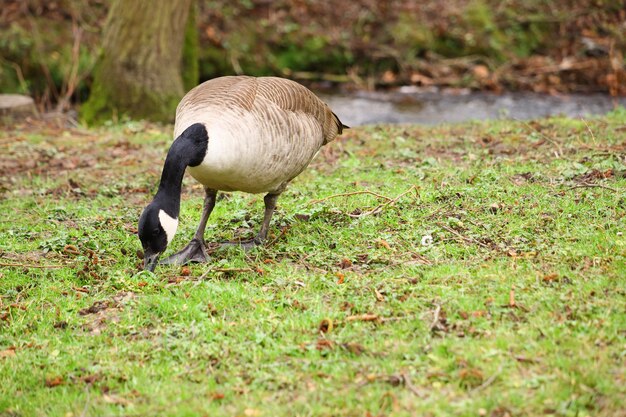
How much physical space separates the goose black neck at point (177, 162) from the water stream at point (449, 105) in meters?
8.29

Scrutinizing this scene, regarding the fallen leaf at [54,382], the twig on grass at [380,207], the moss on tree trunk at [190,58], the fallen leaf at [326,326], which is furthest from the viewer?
the moss on tree trunk at [190,58]

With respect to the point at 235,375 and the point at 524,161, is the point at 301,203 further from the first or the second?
the point at 235,375

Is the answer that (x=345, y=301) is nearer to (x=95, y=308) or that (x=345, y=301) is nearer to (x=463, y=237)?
(x=463, y=237)

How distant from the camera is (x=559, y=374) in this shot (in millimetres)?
3947

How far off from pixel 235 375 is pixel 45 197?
4809mm

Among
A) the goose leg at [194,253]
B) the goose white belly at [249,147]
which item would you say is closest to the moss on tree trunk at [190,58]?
the goose leg at [194,253]

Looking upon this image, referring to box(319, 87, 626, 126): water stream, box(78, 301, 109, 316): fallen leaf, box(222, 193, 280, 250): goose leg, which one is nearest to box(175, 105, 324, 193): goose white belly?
box(222, 193, 280, 250): goose leg

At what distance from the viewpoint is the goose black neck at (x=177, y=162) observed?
5.29 m

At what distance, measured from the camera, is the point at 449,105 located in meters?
15.0

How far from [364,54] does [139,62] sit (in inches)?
258

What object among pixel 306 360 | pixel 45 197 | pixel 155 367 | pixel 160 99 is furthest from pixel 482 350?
pixel 160 99

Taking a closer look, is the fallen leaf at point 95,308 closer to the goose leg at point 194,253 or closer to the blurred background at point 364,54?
the goose leg at point 194,253

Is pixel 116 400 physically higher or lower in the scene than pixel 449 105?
higher

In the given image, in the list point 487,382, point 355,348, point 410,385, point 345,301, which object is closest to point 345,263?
point 345,301
